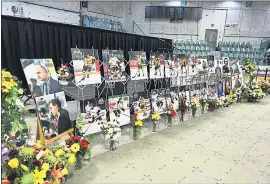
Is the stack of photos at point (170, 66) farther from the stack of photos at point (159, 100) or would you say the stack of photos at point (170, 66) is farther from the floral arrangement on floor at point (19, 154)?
the floral arrangement on floor at point (19, 154)

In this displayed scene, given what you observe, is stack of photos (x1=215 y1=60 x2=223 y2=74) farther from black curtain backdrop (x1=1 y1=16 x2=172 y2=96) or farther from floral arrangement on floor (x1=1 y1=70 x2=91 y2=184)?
floral arrangement on floor (x1=1 y1=70 x2=91 y2=184)

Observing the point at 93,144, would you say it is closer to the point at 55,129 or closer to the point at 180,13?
the point at 55,129

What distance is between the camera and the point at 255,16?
11.5 meters

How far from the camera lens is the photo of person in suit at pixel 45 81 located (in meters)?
2.30

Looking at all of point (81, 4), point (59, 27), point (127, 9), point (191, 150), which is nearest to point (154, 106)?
point (191, 150)

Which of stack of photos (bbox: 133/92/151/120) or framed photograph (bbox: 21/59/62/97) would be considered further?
stack of photos (bbox: 133/92/151/120)

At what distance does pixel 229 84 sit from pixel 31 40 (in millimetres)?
4865

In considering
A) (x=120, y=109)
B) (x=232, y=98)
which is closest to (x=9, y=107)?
(x=120, y=109)

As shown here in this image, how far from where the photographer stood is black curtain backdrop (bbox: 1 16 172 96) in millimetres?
3188

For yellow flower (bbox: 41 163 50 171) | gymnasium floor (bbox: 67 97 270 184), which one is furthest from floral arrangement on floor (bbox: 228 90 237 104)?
yellow flower (bbox: 41 163 50 171)

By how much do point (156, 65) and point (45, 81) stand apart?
2.20 metres

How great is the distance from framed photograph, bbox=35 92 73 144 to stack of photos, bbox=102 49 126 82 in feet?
3.40

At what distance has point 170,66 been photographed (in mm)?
4301

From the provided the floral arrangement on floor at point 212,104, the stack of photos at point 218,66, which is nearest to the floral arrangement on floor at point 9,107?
the floral arrangement on floor at point 212,104
